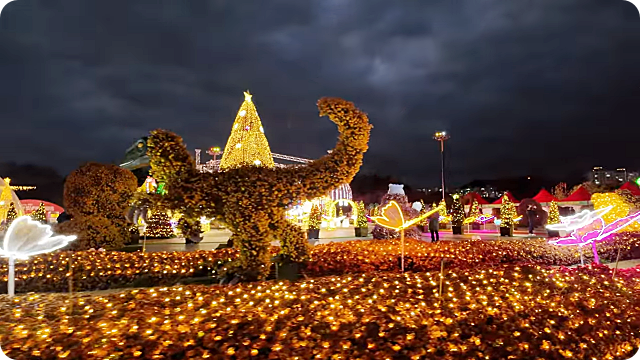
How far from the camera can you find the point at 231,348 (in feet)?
9.55

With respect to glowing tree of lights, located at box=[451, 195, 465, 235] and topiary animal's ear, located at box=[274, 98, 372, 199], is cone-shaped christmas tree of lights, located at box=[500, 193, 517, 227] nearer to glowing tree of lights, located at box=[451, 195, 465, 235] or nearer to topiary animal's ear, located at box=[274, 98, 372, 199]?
glowing tree of lights, located at box=[451, 195, 465, 235]

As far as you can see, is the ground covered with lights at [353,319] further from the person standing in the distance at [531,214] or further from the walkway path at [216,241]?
the person standing in the distance at [531,214]

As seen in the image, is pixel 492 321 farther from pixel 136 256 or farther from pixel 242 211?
pixel 136 256

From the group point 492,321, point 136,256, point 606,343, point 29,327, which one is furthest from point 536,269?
point 136,256

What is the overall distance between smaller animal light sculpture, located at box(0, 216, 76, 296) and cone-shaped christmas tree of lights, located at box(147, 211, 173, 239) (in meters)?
10.9

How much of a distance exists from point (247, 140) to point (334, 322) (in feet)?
39.9

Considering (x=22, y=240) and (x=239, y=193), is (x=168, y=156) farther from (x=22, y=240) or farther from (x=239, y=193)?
(x=22, y=240)

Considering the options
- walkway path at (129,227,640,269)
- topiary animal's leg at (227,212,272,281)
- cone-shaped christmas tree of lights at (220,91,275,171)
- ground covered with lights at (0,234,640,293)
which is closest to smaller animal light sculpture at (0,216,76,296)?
ground covered with lights at (0,234,640,293)

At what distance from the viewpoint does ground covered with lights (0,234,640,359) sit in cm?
295

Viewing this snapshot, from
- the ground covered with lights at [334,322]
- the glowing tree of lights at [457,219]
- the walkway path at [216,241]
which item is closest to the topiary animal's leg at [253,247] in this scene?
the ground covered with lights at [334,322]

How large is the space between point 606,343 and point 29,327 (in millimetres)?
4982

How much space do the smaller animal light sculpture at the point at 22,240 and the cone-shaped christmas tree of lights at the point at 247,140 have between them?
10.1 m

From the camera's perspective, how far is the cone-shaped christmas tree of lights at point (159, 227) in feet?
49.5

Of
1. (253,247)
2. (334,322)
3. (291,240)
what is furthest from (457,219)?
(334,322)
